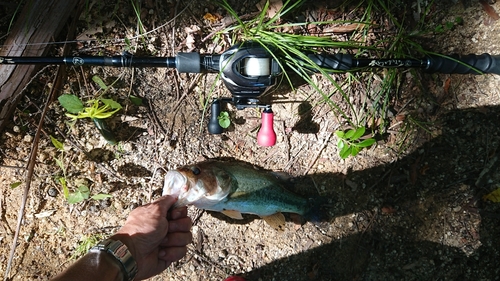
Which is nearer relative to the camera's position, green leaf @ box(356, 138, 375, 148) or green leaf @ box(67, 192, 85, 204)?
green leaf @ box(356, 138, 375, 148)

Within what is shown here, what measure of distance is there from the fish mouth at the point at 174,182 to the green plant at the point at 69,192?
77 cm

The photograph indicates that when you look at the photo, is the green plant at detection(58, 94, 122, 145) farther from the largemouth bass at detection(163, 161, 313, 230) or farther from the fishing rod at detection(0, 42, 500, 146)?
the largemouth bass at detection(163, 161, 313, 230)

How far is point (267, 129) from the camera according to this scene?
270 centimetres

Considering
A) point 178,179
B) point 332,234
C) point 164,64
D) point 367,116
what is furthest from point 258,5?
point 332,234

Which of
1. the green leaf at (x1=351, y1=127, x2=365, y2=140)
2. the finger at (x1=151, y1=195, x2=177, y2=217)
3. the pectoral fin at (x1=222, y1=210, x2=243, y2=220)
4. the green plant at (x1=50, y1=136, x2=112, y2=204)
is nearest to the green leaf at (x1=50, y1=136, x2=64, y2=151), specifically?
the green plant at (x1=50, y1=136, x2=112, y2=204)

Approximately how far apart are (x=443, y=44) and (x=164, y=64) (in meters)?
2.39

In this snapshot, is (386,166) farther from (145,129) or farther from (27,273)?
(27,273)

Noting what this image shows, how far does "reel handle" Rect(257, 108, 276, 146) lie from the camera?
2.67 metres

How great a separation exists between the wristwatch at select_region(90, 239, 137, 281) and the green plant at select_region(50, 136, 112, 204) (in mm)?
793

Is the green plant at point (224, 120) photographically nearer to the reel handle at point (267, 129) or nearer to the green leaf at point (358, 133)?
the reel handle at point (267, 129)

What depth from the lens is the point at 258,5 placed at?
303cm

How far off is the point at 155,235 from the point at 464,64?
257cm

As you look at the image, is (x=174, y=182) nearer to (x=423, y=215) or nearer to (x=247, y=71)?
(x=247, y=71)

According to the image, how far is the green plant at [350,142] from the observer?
9.44 feet
